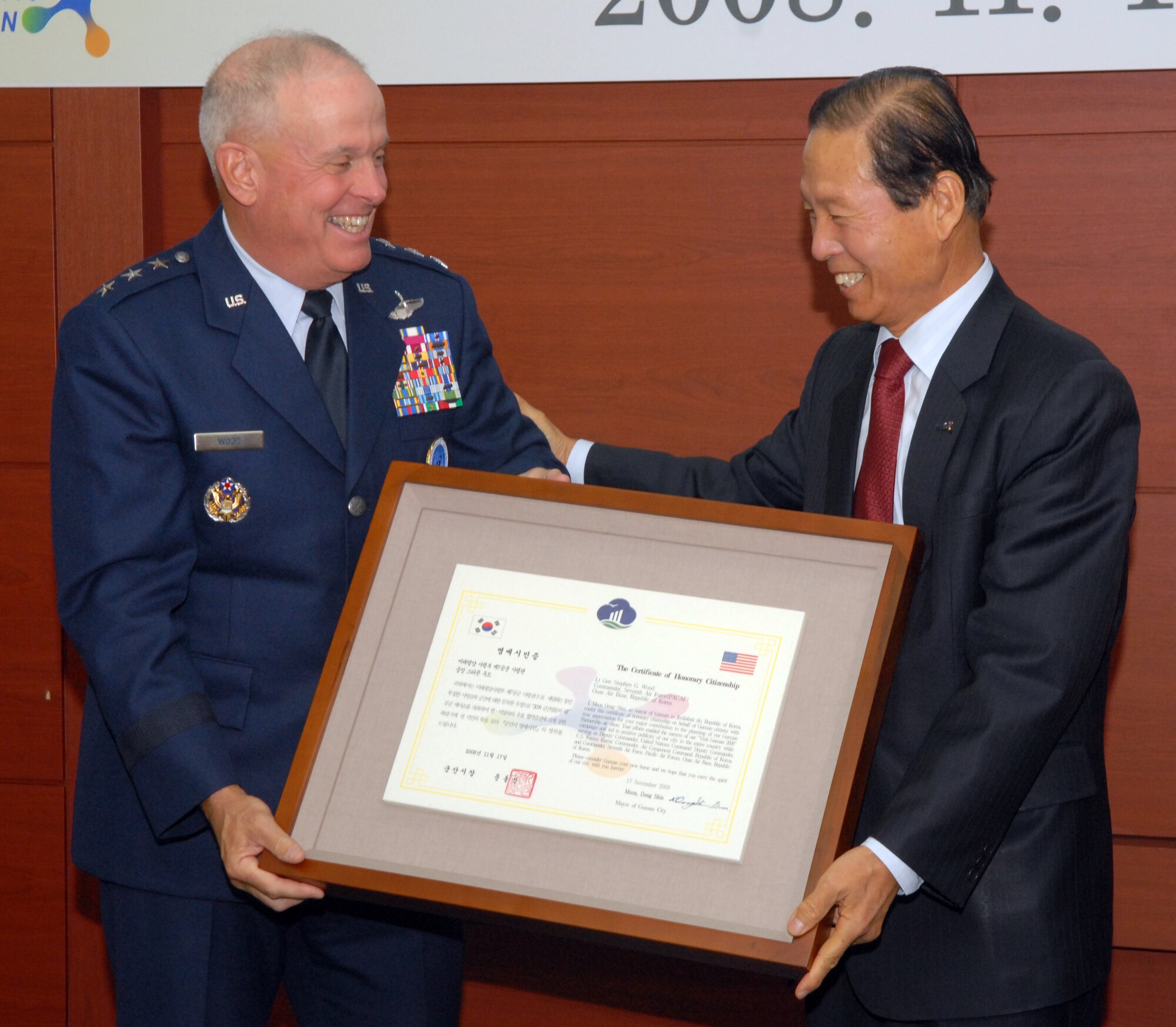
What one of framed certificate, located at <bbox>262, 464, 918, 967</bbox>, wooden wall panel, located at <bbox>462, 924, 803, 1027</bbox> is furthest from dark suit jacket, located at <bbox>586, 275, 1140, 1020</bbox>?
wooden wall panel, located at <bbox>462, 924, 803, 1027</bbox>

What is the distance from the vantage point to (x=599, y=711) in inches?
63.8

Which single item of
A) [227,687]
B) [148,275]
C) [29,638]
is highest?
[148,275]

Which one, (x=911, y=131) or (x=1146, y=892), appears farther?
(x=1146, y=892)

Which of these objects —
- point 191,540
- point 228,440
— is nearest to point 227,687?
point 191,540

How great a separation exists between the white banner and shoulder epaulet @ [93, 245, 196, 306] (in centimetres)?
81

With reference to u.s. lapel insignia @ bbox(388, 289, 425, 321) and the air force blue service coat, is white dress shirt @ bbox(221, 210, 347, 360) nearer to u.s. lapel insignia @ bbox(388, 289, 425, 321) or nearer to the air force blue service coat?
the air force blue service coat

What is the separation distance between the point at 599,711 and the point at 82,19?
191cm

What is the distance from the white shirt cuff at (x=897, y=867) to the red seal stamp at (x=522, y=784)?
0.41m

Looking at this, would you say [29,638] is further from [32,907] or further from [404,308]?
[404,308]

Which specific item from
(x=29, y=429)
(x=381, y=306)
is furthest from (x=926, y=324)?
(x=29, y=429)

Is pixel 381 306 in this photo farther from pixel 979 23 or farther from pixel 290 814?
pixel 979 23

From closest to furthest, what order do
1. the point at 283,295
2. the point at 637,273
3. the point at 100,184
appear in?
the point at 283,295 → the point at 637,273 → the point at 100,184

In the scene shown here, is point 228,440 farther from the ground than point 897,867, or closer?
farther from the ground

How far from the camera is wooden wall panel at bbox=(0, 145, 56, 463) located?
2844mm
